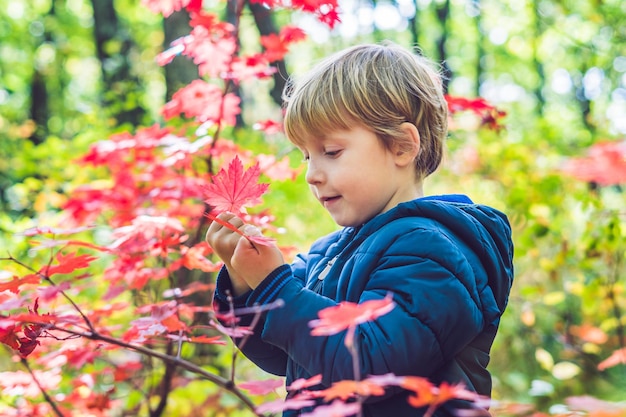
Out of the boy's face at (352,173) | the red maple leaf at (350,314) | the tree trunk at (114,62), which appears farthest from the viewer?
the tree trunk at (114,62)

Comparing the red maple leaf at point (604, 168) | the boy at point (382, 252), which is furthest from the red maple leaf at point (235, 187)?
the red maple leaf at point (604, 168)

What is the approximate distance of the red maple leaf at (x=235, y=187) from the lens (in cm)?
125

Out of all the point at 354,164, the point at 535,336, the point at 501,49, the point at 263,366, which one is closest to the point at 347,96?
the point at 354,164

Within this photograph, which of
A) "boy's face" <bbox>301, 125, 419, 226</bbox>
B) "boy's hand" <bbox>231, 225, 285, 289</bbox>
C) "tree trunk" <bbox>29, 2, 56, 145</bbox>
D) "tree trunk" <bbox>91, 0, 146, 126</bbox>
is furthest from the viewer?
"tree trunk" <bbox>29, 2, 56, 145</bbox>

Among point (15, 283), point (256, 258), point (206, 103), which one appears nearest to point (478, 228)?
point (256, 258)

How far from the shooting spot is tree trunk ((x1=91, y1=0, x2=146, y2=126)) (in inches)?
207

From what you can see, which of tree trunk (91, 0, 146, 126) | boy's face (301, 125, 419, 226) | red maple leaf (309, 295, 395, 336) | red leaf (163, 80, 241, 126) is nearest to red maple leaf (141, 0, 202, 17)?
red leaf (163, 80, 241, 126)

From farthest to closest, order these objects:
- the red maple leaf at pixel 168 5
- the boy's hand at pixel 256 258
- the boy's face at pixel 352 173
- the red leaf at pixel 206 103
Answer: the red leaf at pixel 206 103 → the red maple leaf at pixel 168 5 → the boy's face at pixel 352 173 → the boy's hand at pixel 256 258

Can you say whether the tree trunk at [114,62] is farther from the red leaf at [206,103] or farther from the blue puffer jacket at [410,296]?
the blue puffer jacket at [410,296]

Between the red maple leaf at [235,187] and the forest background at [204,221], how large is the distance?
1.04ft

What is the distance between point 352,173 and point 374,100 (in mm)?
210

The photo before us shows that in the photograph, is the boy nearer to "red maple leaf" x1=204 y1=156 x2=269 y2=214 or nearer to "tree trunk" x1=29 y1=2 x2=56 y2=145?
"red maple leaf" x1=204 y1=156 x2=269 y2=214

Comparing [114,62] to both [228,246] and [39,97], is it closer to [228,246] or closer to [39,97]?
[228,246]

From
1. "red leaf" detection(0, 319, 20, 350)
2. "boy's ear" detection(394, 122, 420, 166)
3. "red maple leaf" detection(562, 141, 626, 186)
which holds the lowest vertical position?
"red leaf" detection(0, 319, 20, 350)
